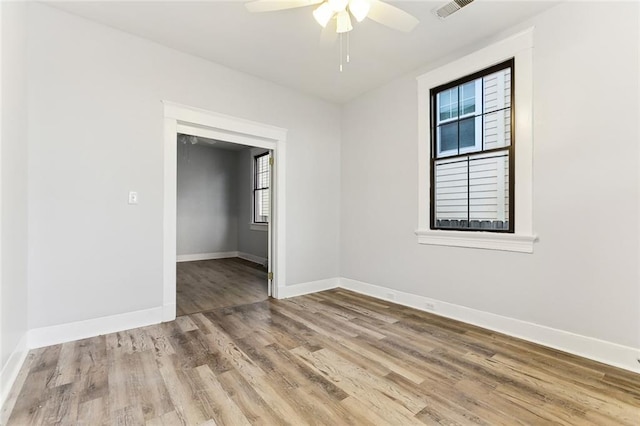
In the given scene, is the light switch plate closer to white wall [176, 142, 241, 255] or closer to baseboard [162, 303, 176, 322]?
baseboard [162, 303, 176, 322]

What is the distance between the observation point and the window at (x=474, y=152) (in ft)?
9.35

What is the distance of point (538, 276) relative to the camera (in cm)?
257

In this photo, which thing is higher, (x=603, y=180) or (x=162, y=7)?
(x=162, y=7)

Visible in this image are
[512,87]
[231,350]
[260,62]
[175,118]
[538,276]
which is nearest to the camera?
[231,350]

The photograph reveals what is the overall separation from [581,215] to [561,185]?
280 mm

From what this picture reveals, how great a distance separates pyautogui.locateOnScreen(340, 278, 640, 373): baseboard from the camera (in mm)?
2141

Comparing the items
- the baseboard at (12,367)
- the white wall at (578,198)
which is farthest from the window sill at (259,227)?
the baseboard at (12,367)

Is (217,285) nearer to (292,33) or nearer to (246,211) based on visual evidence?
(246,211)

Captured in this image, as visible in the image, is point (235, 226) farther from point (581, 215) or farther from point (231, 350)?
point (581, 215)

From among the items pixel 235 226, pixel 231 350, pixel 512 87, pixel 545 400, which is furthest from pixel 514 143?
pixel 235 226

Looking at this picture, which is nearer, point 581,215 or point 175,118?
point 581,215

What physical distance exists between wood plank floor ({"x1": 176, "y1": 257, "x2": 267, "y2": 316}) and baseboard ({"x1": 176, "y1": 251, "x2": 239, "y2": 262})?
37cm

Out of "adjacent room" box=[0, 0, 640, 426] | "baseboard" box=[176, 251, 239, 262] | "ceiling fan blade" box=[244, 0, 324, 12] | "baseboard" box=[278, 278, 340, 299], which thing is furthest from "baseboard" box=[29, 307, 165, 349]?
"baseboard" box=[176, 251, 239, 262]

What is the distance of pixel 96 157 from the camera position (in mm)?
2703
